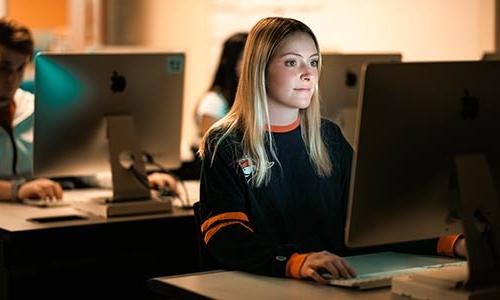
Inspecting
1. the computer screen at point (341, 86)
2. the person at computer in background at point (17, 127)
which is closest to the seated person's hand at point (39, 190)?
the person at computer in background at point (17, 127)

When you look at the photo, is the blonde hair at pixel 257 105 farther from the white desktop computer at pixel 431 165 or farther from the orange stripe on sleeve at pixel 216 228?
the white desktop computer at pixel 431 165

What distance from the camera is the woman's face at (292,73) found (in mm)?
2328

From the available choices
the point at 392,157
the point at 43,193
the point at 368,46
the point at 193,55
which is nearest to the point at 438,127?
the point at 392,157

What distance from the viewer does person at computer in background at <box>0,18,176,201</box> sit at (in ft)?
10.4

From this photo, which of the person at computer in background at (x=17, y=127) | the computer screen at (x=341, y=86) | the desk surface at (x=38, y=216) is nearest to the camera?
the desk surface at (x=38, y=216)

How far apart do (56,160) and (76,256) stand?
0.33 metres

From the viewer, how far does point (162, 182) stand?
341 centimetres

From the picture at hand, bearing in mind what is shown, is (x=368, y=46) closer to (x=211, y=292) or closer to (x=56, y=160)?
(x=56, y=160)

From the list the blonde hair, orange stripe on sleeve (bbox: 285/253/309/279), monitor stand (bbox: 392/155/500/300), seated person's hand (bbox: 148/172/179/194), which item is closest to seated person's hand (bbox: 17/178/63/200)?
seated person's hand (bbox: 148/172/179/194)

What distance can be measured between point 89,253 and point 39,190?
0.41 meters

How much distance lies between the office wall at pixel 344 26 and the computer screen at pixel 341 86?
4.01ft

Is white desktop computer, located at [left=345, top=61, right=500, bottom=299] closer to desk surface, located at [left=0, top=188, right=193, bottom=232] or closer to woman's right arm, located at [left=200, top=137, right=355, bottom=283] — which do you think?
woman's right arm, located at [left=200, top=137, right=355, bottom=283]

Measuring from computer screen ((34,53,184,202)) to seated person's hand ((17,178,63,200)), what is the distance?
0.16m

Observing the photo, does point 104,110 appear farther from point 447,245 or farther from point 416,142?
point 416,142
